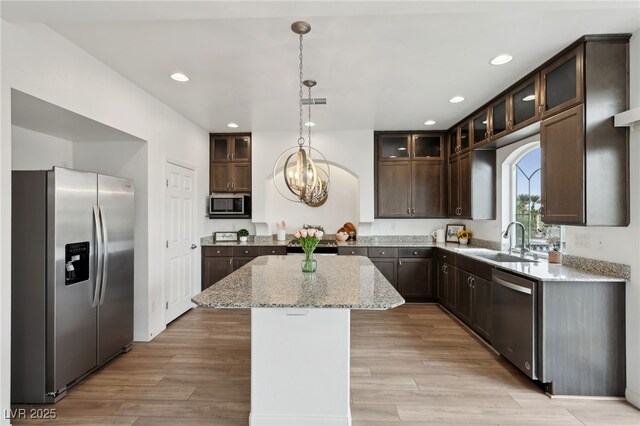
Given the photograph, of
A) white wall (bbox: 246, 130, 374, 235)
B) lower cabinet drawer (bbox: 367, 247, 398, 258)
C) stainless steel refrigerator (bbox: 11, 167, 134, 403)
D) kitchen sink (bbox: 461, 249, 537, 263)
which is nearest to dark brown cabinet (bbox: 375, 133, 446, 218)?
white wall (bbox: 246, 130, 374, 235)

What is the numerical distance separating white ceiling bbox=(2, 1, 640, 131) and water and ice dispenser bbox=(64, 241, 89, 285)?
1539 mm

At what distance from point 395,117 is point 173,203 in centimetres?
310

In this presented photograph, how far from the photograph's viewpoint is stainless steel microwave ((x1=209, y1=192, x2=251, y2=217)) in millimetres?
5109

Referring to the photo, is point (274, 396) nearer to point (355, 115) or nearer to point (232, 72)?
point (232, 72)

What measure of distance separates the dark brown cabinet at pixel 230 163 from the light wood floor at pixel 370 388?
2.42 m

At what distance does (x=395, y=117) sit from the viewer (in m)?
4.40

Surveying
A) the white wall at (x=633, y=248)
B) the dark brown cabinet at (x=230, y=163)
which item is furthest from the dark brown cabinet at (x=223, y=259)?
the white wall at (x=633, y=248)

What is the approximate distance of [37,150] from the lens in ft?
9.95

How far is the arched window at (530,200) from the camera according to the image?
3564 mm

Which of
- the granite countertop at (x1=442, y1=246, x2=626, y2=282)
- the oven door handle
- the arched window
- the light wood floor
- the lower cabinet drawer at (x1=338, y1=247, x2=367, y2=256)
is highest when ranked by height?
the arched window

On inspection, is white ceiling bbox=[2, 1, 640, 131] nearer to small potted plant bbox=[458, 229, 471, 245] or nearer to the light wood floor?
small potted plant bbox=[458, 229, 471, 245]

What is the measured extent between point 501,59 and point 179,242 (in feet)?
13.3

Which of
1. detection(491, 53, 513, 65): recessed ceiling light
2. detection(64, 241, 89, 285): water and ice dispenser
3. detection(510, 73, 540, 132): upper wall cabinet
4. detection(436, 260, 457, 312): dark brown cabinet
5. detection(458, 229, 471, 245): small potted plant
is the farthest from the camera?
detection(458, 229, 471, 245): small potted plant

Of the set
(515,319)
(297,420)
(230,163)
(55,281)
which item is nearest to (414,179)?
(515,319)
